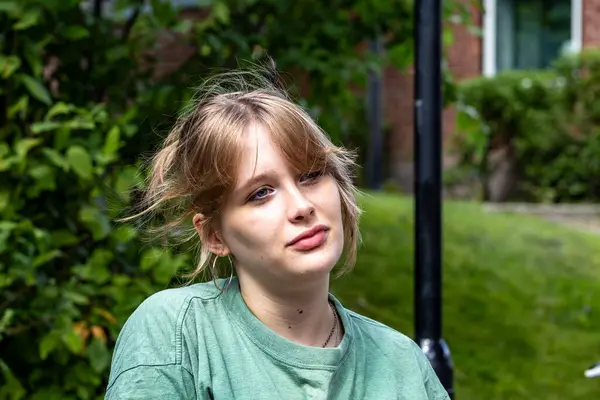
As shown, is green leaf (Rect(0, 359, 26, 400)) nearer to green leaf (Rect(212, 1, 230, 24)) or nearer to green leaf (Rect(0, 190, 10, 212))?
green leaf (Rect(0, 190, 10, 212))

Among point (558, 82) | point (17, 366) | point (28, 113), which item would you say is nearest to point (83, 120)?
point (28, 113)

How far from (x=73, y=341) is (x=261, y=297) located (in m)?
1.55

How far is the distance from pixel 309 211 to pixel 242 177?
12 centimetres

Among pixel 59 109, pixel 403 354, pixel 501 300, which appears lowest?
pixel 501 300

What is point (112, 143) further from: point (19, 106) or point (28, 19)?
point (28, 19)

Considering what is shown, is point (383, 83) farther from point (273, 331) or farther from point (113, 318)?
point (273, 331)

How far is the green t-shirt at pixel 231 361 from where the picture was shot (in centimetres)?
141

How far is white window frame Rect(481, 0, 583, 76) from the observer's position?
40.6ft

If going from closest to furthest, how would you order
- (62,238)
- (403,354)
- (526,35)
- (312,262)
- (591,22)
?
(312,262), (403,354), (62,238), (591,22), (526,35)

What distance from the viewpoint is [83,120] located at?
3059mm

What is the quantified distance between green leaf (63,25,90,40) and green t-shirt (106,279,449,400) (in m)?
1.84

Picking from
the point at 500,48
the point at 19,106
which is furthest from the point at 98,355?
the point at 500,48

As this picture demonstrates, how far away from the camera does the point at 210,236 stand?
5.20 ft

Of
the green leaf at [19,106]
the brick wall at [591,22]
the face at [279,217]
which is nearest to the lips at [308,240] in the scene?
the face at [279,217]
